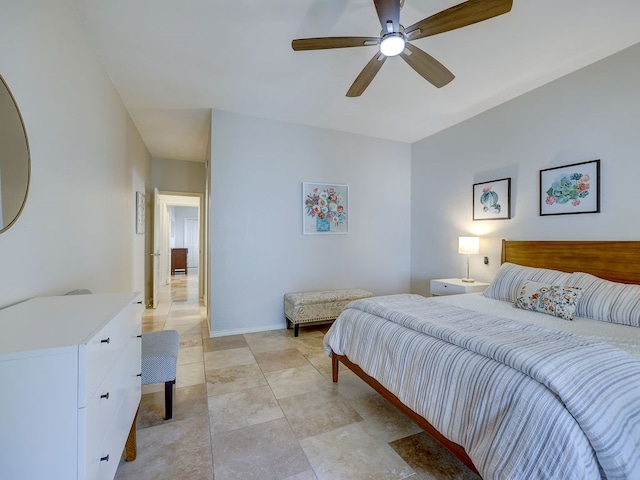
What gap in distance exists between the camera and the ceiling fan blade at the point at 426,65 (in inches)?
76.9

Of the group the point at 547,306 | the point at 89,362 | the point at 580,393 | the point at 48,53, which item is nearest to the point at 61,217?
the point at 48,53

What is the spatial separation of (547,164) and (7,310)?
13.7 feet

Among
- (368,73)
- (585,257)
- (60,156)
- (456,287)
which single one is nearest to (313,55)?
(368,73)

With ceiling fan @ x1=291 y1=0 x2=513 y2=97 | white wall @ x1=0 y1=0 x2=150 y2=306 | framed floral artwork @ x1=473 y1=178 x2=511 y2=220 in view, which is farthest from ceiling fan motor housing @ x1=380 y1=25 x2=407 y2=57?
framed floral artwork @ x1=473 y1=178 x2=511 y2=220

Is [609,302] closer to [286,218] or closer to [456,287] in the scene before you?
[456,287]

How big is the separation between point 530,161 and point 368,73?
218cm

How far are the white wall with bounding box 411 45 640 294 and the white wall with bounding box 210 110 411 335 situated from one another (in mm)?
430

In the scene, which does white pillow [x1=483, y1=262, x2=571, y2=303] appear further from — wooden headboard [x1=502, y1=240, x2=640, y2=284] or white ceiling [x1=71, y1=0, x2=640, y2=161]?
white ceiling [x1=71, y1=0, x2=640, y2=161]

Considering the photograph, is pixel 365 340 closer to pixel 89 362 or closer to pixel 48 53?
pixel 89 362

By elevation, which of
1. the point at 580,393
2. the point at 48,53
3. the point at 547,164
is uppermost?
the point at 48,53

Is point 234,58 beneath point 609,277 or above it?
above

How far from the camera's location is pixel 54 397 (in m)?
0.80

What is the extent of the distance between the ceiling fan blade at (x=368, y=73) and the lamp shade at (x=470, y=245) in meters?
2.24

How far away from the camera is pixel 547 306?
229 centimetres
